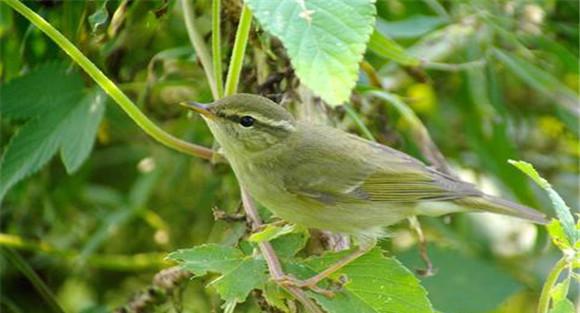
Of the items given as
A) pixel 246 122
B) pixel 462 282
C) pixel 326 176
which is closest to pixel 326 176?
pixel 326 176

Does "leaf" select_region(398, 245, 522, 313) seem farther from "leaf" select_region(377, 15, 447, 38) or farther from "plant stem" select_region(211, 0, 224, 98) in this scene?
"plant stem" select_region(211, 0, 224, 98)

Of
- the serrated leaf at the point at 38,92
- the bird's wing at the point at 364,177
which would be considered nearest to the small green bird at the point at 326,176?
the bird's wing at the point at 364,177

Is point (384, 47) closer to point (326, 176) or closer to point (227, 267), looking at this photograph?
point (326, 176)

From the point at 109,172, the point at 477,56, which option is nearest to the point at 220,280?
the point at 477,56

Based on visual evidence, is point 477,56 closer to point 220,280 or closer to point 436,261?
point 436,261

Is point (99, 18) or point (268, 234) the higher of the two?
point (99, 18)

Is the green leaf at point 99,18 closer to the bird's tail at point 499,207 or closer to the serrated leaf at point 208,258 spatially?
the serrated leaf at point 208,258

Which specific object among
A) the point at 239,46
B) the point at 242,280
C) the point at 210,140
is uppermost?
the point at 239,46
